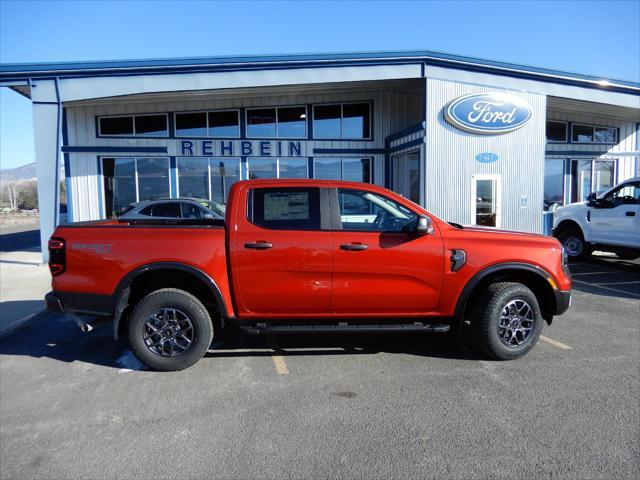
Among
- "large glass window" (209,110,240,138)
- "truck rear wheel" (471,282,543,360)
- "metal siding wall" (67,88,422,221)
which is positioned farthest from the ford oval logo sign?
"truck rear wheel" (471,282,543,360)

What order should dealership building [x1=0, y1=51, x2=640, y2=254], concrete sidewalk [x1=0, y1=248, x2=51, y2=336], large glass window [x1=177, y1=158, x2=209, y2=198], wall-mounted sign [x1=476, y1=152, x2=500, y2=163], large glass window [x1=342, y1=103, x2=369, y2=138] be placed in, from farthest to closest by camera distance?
1. large glass window [x1=342, y1=103, x2=369, y2=138]
2. large glass window [x1=177, y1=158, x2=209, y2=198]
3. wall-mounted sign [x1=476, y1=152, x2=500, y2=163]
4. dealership building [x1=0, y1=51, x2=640, y2=254]
5. concrete sidewalk [x1=0, y1=248, x2=51, y2=336]

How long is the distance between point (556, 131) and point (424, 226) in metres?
17.6

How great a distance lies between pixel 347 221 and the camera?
4477mm

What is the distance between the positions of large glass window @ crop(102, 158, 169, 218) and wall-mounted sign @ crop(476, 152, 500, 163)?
35.5 feet

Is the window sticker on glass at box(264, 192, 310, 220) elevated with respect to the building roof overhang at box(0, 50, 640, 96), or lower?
lower

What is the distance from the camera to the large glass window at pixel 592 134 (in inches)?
739

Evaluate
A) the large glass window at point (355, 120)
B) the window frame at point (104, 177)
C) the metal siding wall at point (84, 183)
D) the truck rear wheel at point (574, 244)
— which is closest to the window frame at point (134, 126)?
the window frame at point (104, 177)

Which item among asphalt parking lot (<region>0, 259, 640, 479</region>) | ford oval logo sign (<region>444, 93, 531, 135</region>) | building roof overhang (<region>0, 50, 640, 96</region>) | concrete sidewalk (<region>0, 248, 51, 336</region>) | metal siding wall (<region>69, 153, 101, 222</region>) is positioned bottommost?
asphalt parking lot (<region>0, 259, 640, 479</region>)

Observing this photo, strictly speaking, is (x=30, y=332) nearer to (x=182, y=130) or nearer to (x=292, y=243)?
(x=292, y=243)

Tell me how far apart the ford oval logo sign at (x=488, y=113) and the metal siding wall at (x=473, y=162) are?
181 millimetres

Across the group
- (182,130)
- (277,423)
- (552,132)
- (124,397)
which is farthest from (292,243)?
(552,132)

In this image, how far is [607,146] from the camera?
1923 centimetres

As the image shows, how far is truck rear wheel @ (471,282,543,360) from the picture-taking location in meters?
4.45

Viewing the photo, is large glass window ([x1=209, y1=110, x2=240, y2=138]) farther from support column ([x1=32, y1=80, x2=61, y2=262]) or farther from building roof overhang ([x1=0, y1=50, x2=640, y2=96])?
support column ([x1=32, y1=80, x2=61, y2=262])
